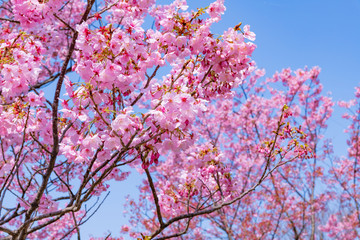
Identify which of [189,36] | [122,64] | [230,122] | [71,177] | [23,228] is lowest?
[23,228]

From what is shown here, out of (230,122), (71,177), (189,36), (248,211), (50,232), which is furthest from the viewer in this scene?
(230,122)

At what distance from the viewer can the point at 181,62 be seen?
3.16m

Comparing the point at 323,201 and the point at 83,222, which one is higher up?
the point at 323,201

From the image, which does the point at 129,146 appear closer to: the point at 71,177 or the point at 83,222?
the point at 83,222

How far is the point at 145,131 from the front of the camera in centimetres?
235

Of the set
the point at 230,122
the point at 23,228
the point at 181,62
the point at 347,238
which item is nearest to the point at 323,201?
the point at 347,238

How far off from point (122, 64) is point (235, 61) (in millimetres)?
999

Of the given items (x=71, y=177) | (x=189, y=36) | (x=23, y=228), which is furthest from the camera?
(x=71, y=177)

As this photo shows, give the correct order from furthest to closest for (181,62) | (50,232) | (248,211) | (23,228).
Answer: (50,232) < (248,211) < (181,62) < (23,228)

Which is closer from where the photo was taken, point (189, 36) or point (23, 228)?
point (23, 228)

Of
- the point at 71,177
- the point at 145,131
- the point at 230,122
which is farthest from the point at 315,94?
the point at 145,131

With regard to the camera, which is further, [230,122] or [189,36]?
[230,122]

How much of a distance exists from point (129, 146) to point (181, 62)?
1237 mm

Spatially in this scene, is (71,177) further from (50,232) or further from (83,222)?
(50,232)
